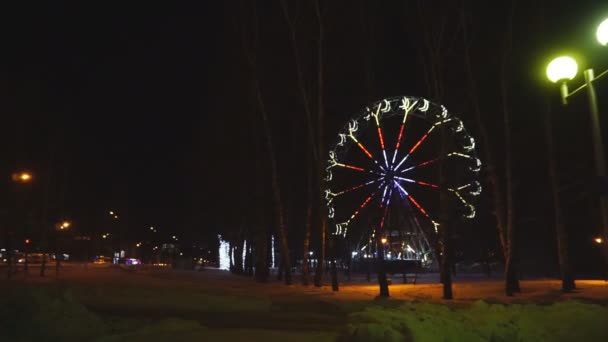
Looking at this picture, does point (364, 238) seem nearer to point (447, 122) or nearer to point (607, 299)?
point (447, 122)

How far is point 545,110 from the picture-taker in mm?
27281

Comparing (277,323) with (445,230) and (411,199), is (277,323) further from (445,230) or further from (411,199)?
(411,199)

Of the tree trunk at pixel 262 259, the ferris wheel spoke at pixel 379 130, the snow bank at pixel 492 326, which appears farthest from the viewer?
the tree trunk at pixel 262 259

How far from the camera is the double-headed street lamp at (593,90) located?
10.2 metres

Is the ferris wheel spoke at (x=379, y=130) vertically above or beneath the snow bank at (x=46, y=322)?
above

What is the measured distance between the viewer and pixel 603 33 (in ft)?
34.5

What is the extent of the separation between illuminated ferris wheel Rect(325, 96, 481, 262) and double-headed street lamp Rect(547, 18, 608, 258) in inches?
617

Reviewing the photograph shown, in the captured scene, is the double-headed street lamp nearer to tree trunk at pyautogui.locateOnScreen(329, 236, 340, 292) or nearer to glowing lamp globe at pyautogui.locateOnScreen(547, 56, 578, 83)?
glowing lamp globe at pyautogui.locateOnScreen(547, 56, 578, 83)

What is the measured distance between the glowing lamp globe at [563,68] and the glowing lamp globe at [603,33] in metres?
0.94

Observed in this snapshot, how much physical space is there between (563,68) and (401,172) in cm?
2570

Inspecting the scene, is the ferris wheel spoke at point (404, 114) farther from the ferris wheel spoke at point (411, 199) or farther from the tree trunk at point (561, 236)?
the tree trunk at point (561, 236)

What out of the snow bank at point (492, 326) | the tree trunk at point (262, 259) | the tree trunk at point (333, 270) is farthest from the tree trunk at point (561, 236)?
the tree trunk at point (262, 259)

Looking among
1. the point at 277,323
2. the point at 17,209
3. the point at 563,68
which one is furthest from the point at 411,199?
the point at 563,68

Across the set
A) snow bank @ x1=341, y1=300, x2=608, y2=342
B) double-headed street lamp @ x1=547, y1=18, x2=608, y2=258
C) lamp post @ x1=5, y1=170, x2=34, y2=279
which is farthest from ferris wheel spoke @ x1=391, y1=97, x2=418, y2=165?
double-headed street lamp @ x1=547, y1=18, x2=608, y2=258
